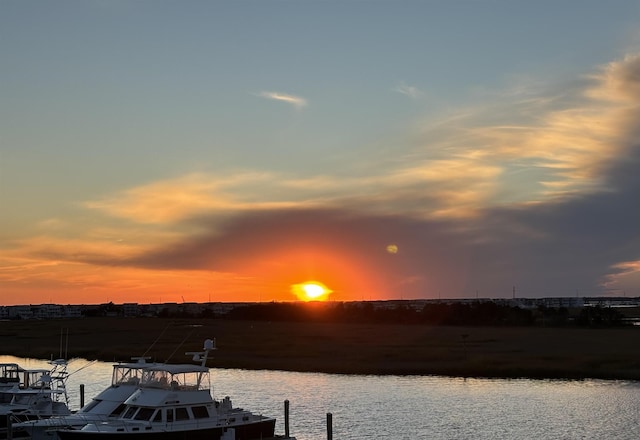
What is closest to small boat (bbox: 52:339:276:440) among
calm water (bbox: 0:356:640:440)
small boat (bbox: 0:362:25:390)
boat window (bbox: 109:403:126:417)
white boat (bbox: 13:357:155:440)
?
boat window (bbox: 109:403:126:417)

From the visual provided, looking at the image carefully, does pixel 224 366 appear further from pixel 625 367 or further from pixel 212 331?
pixel 212 331

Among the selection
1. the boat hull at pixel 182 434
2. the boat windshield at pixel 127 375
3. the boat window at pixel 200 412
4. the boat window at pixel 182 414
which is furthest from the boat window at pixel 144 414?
the boat windshield at pixel 127 375

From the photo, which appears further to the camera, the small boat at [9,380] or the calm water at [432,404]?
the calm water at [432,404]

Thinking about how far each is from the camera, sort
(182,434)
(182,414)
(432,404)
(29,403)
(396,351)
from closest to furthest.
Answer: (182,434) < (182,414) < (29,403) < (432,404) < (396,351)

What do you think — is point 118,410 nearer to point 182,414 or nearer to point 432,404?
point 182,414

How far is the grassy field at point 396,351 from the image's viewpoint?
258ft

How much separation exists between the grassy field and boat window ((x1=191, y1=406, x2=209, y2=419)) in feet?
69.8

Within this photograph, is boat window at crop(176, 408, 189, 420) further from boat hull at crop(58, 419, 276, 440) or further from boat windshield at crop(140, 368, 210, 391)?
boat windshield at crop(140, 368, 210, 391)

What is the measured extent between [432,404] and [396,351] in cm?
→ 3711

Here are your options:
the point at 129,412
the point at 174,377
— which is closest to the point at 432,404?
the point at 174,377

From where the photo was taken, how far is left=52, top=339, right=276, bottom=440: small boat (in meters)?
34.9

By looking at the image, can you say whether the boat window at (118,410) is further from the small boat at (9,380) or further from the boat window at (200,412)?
the small boat at (9,380)

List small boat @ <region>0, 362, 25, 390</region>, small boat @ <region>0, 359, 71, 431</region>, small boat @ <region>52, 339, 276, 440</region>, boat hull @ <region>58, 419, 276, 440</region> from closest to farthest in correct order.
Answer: boat hull @ <region>58, 419, 276, 440</region> < small boat @ <region>52, 339, 276, 440</region> < small boat @ <region>0, 359, 71, 431</region> < small boat @ <region>0, 362, 25, 390</region>

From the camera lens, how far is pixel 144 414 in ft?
118
